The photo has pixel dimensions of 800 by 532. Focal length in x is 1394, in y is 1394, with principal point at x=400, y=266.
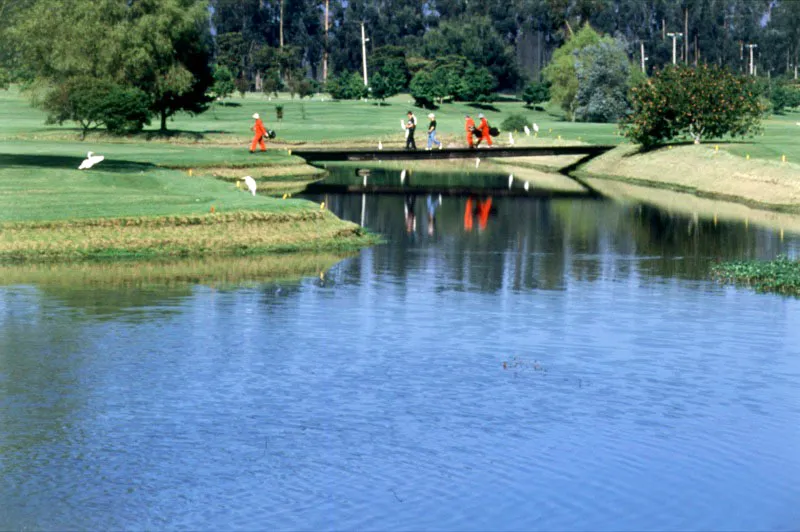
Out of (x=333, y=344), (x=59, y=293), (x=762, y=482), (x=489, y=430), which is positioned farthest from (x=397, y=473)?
(x=59, y=293)

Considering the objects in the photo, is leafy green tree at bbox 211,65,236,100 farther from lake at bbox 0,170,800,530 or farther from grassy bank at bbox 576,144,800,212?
lake at bbox 0,170,800,530

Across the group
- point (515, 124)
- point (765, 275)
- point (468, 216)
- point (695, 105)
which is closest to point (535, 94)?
point (515, 124)

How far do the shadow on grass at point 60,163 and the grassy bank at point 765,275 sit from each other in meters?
27.8

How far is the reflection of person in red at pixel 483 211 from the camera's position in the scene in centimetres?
5528

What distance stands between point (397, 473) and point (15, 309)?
15.9 m

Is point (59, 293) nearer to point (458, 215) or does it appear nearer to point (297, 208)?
point (297, 208)

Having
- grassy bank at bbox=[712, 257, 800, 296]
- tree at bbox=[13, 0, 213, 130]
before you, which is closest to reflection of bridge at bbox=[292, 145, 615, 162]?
tree at bbox=[13, 0, 213, 130]

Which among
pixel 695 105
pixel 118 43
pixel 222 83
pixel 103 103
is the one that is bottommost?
pixel 695 105

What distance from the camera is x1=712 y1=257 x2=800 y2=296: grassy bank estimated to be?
1483 inches

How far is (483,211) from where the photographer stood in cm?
6100

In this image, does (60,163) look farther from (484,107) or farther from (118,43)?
(484,107)

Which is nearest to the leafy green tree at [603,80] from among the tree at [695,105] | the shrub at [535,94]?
the shrub at [535,94]

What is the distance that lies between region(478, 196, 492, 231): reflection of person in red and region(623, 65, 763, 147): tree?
57.6ft

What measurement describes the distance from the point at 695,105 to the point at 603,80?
5614 cm
